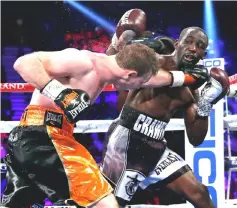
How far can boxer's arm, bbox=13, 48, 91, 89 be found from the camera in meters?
1.64

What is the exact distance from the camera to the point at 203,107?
2330 millimetres

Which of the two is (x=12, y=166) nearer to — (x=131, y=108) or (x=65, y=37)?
(x=131, y=108)

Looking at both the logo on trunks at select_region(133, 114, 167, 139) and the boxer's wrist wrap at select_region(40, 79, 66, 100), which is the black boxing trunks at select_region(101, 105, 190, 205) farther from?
the boxer's wrist wrap at select_region(40, 79, 66, 100)

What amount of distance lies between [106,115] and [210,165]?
2.54 metres

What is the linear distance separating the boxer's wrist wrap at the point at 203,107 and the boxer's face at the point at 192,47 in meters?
0.20

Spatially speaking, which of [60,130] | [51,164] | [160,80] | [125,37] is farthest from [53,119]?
[125,37]

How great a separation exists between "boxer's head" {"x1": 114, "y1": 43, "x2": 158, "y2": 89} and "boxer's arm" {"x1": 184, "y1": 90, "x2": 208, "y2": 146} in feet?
2.49

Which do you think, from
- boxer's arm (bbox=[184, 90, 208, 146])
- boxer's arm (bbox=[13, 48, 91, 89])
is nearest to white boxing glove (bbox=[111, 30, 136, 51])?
boxer's arm (bbox=[184, 90, 208, 146])

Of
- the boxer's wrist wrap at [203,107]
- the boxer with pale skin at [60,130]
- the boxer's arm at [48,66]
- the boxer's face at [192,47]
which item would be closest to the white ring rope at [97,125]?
the boxer's wrist wrap at [203,107]

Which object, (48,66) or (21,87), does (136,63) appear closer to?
(48,66)

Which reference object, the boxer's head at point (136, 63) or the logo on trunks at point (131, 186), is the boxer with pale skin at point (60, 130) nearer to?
the boxer's head at point (136, 63)

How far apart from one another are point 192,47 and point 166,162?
0.56 metres

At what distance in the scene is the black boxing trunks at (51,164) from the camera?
1.72 metres

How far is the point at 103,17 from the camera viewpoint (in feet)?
19.9
